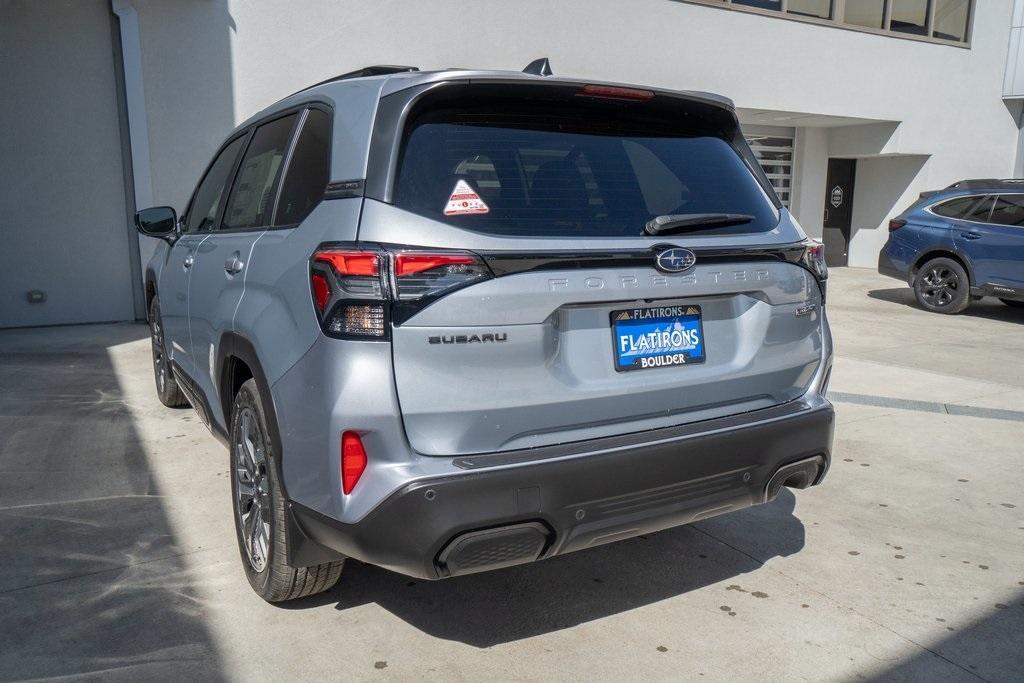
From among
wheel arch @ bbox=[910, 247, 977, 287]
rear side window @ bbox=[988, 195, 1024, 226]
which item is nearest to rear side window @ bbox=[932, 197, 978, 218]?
rear side window @ bbox=[988, 195, 1024, 226]

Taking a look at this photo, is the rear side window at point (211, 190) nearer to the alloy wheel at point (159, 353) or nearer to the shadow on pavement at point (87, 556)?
the alloy wheel at point (159, 353)

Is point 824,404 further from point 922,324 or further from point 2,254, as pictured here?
point 2,254

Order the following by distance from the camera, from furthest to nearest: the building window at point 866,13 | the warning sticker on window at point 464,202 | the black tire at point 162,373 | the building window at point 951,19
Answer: the building window at point 951,19 < the building window at point 866,13 < the black tire at point 162,373 < the warning sticker on window at point 464,202

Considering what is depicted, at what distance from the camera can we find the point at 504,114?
8.87 ft

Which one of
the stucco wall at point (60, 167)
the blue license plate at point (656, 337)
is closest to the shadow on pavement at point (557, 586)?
the blue license plate at point (656, 337)

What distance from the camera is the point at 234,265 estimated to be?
3318mm

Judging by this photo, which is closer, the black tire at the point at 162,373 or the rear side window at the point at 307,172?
the rear side window at the point at 307,172

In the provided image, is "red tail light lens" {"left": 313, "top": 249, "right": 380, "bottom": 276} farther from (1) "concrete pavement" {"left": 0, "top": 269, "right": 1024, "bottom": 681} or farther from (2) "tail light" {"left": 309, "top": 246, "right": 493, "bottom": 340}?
(1) "concrete pavement" {"left": 0, "top": 269, "right": 1024, "bottom": 681}

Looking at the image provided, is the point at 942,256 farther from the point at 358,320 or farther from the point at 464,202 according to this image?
the point at 358,320

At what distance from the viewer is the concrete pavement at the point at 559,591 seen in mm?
2842

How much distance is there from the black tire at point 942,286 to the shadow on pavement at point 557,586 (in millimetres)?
8433

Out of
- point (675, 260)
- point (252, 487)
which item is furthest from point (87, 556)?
point (675, 260)

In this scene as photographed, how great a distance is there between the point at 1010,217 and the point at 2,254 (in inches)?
464

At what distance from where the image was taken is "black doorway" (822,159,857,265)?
17.1m
